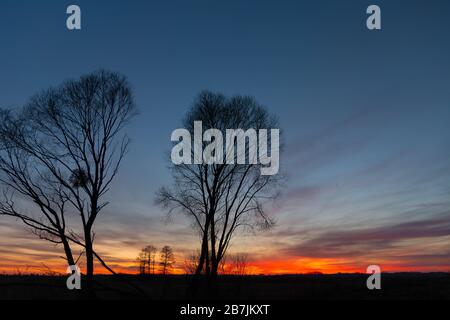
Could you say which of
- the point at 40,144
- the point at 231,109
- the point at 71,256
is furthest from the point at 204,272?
the point at 40,144

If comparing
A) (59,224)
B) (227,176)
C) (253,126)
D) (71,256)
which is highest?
(253,126)

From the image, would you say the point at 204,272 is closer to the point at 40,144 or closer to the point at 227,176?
the point at 227,176

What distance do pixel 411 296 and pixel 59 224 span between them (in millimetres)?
19470

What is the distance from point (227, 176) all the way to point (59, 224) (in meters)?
9.05

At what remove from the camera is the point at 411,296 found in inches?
931
